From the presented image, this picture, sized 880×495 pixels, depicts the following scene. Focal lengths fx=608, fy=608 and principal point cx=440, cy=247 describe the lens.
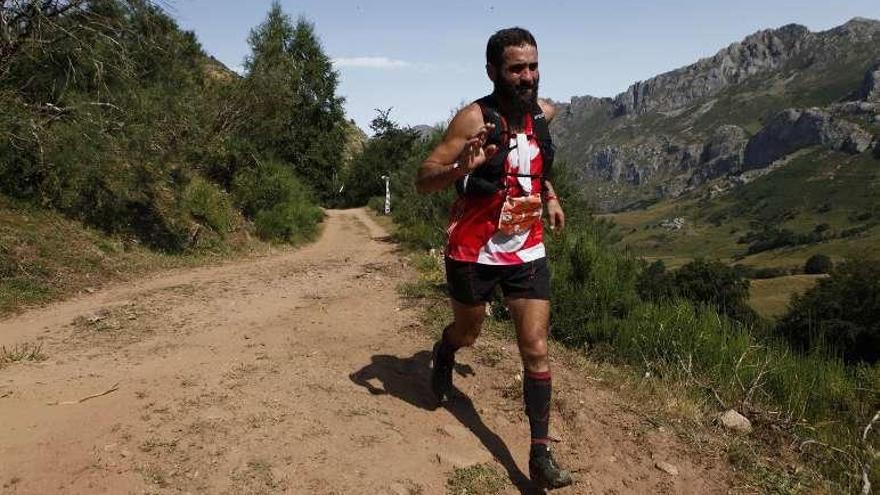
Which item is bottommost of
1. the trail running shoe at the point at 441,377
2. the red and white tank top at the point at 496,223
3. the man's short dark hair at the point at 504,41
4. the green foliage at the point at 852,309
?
the green foliage at the point at 852,309

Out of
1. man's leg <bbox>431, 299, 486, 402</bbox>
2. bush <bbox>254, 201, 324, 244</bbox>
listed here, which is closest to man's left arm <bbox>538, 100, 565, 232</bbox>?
man's leg <bbox>431, 299, 486, 402</bbox>

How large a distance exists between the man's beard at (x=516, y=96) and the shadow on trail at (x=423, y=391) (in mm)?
1862

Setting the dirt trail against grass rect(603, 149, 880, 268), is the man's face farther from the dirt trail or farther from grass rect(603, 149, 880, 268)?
grass rect(603, 149, 880, 268)

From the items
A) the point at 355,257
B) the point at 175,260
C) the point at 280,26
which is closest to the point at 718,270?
the point at 280,26

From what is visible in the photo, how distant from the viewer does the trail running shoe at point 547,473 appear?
3029 millimetres

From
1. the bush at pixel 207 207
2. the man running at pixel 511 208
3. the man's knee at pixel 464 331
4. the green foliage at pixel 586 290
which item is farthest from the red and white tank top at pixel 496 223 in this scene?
the bush at pixel 207 207

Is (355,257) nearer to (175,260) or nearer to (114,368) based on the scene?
(175,260)

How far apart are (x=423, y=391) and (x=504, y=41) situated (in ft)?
7.84

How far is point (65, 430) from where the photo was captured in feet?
10.7

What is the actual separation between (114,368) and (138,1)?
7.09 metres

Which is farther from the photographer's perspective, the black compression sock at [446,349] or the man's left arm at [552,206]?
the black compression sock at [446,349]

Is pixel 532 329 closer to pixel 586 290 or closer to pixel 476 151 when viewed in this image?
pixel 476 151

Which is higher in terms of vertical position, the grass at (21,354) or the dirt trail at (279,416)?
the grass at (21,354)

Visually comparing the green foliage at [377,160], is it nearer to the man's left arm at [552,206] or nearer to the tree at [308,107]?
the tree at [308,107]
